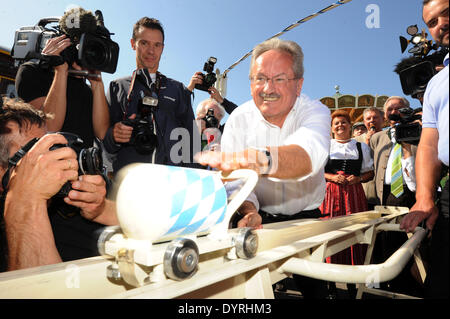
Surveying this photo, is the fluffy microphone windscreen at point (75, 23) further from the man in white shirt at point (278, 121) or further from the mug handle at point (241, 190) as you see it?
the mug handle at point (241, 190)

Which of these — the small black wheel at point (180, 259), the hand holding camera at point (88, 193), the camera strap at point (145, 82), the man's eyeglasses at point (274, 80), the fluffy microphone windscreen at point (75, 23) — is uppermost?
the fluffy microphone windscreen at point (75, 23)

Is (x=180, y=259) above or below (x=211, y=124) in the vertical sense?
below

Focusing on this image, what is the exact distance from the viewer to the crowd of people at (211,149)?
0.89 m

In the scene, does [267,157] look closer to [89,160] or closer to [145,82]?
[89,160]

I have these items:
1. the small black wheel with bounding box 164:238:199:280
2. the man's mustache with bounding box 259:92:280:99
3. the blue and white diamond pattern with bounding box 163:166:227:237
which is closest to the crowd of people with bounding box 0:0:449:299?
the man's mustache with bounding box 259:92:280:99

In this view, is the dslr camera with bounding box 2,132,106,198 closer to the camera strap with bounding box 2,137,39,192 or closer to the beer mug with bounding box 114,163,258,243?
the camera strap with bounding box 2,137,39,192

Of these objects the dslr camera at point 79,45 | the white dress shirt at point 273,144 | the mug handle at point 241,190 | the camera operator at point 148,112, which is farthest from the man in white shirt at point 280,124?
the dslr camera at point 79,45

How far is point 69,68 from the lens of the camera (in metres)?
1.69

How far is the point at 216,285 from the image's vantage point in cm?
78

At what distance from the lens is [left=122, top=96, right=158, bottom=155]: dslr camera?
6.37 ft

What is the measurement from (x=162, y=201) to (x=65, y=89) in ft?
4.36

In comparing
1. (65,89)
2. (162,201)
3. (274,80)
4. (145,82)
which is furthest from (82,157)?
(145,82)
